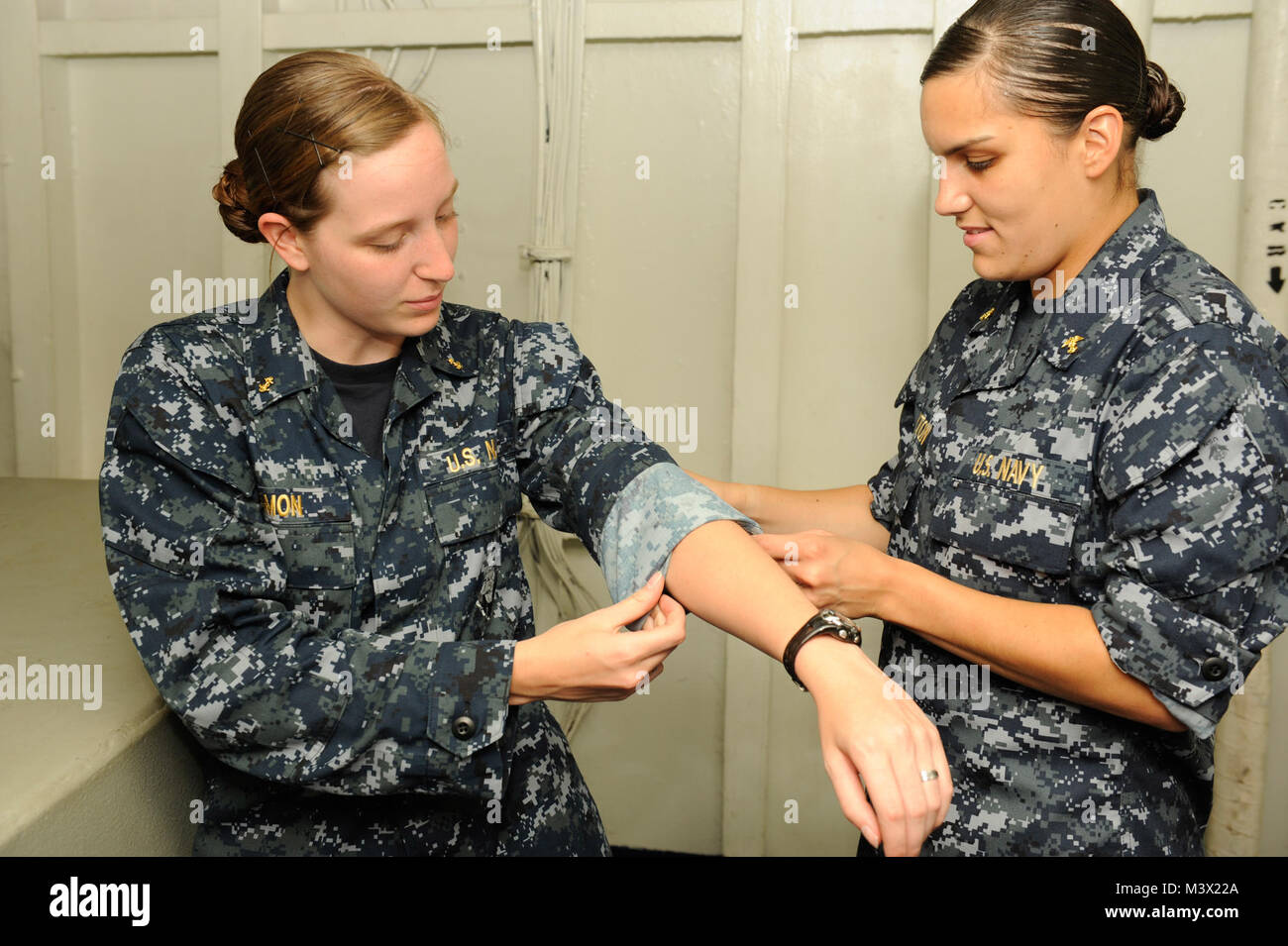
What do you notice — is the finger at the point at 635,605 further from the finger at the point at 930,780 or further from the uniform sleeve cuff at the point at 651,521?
the finger at the point at 930,780

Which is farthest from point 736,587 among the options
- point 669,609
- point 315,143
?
point 315,143

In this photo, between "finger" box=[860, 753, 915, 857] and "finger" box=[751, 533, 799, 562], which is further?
"finger" box=[751, 533, 799, 562]

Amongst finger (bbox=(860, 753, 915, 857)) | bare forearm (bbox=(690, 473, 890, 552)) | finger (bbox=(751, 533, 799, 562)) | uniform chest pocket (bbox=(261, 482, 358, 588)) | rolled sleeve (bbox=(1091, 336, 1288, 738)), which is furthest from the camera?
bare forearm (bbox=(690, 473, 890, 552))

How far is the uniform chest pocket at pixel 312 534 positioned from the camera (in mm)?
1218

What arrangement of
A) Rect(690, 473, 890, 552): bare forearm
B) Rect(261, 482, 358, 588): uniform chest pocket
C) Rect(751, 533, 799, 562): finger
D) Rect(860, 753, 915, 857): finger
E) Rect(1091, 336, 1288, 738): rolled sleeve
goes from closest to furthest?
Rect(860, 753, 915, 857): finger → Rect(1091, 336, 1288, 738): rolled sleeve → Rect(261, 482, 358, 588): uniform chest pocket → Rect(751, 533, 799, 562): finger → Rect(690, 473, 890, 552): bare forearm

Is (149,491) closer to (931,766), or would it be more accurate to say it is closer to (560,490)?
(560,490)

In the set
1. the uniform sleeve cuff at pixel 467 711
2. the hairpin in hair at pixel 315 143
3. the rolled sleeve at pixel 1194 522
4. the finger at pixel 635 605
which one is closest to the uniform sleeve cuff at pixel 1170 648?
the rolled sleeve at pixel 1194 522

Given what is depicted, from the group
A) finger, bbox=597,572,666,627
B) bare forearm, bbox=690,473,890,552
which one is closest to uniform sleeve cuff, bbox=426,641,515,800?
finger, bbox=597,572,666,627

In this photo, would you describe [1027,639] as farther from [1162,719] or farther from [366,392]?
[366,392]

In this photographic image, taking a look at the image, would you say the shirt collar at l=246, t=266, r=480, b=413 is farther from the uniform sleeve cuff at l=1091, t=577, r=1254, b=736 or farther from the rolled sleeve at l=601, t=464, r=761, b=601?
the uniform sleeve cuff at l=1091, t=577, r=1254, b=736

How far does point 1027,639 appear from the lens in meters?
1.21

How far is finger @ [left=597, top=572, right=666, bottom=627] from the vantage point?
116 cm

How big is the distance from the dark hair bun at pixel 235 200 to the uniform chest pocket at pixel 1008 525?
36.0 inches

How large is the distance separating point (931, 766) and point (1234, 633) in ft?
1.25
